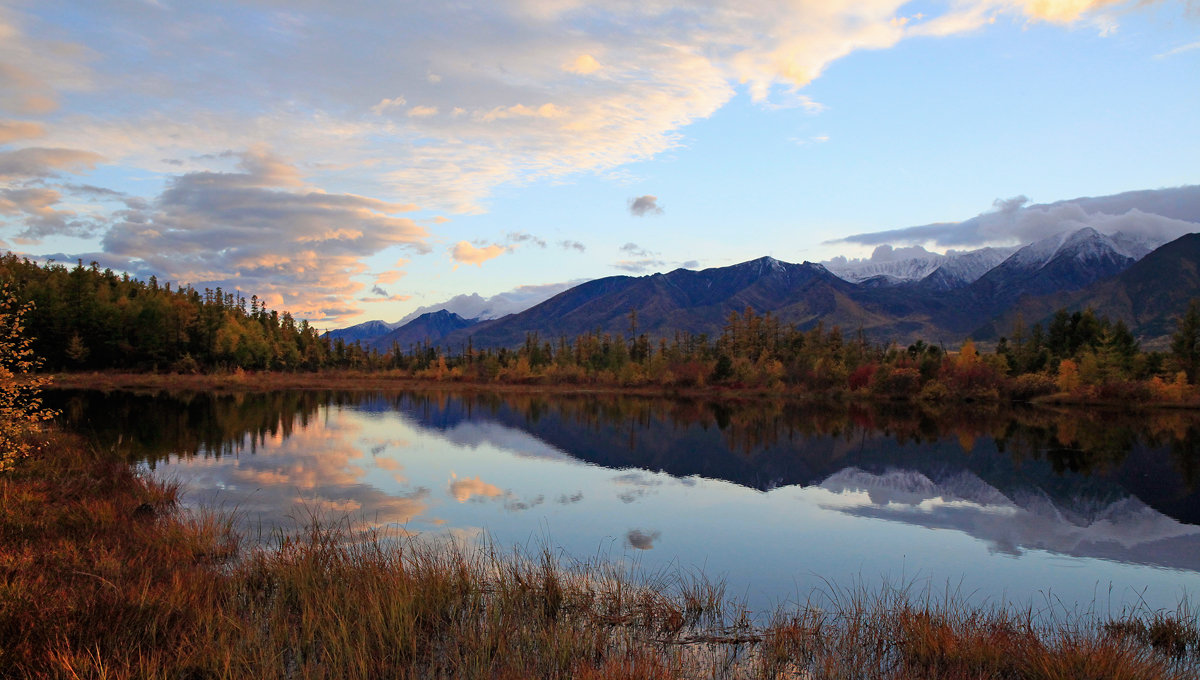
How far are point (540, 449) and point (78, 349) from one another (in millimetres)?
72450

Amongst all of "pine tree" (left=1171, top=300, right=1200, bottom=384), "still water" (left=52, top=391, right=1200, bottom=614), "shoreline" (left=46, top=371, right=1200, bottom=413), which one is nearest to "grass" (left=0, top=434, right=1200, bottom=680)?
"still water" (left=52, top=391, right=1200, bottom=614)

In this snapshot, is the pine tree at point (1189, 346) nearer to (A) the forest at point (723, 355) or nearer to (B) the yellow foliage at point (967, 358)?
(A) the forest at point (723, 355)

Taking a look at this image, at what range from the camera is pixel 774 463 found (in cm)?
3188

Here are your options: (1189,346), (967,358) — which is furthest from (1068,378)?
(1189,346)

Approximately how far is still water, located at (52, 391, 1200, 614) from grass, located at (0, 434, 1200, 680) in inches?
80.5

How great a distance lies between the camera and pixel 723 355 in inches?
3588

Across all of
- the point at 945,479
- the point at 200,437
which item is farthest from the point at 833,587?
the point at 200,437

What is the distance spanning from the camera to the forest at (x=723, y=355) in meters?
74.5

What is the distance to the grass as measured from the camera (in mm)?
6945

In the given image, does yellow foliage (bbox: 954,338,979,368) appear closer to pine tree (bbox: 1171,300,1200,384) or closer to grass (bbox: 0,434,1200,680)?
pine tree (bbox: 1171,300,1200,384)

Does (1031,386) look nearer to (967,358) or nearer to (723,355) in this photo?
(967,358)

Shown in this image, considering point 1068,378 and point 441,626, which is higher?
point 441,626

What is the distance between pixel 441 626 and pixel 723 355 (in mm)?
84526

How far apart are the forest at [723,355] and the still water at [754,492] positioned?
93.7 ft
